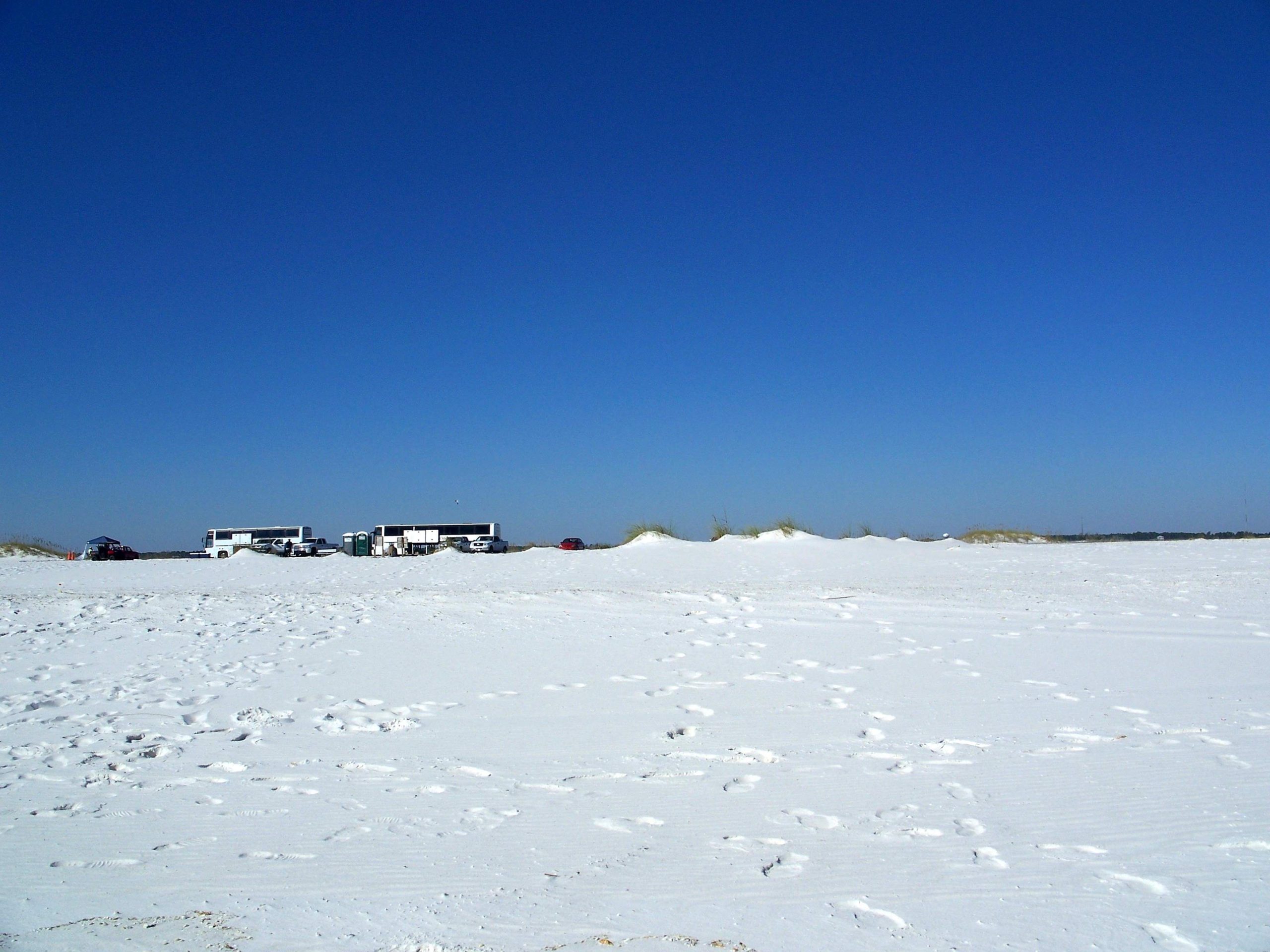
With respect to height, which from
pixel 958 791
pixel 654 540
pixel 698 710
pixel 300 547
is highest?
pixel 300 547

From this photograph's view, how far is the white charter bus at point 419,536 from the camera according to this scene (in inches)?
1528

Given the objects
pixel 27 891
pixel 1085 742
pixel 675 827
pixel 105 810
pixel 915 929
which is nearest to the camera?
pixel 915 929

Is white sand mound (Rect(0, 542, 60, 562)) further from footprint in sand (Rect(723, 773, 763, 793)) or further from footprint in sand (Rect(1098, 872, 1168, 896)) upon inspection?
footprint in sand (Rect(1098, 872, 1168, 896))

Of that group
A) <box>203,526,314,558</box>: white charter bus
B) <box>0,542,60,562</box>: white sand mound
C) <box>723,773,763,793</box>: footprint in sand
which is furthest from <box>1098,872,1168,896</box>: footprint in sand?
<box>203,526,314,558</box>: white charter bus

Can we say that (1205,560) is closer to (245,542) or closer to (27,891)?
(27,891)

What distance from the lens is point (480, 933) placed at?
286 cm

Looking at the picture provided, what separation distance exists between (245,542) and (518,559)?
84.3 feet

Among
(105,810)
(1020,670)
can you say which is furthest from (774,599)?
(105,810)

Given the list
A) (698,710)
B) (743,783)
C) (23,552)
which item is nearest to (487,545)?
(23,552)

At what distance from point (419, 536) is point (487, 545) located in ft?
22.6

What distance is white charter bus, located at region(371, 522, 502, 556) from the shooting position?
38.8 meters

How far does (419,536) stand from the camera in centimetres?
4041

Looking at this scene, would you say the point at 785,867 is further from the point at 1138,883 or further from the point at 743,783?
the point at 1138,883

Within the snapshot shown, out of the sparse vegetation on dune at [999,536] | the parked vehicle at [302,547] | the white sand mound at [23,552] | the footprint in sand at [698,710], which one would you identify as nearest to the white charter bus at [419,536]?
the parked vehicle at [302,547]
